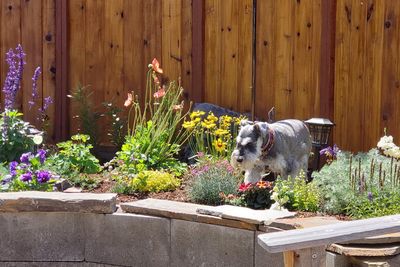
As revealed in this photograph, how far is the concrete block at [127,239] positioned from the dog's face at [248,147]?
2.29ft

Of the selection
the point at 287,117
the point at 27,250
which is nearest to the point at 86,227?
the point at 27,250

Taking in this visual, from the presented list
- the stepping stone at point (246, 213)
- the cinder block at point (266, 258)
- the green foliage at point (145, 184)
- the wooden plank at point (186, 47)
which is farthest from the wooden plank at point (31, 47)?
the cinder block at point (266, 258)

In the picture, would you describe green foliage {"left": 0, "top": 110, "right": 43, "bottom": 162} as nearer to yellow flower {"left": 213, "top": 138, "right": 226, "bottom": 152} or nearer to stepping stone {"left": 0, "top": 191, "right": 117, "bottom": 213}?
stepping stone {"left": 0, "top": 191, "right": 117, "bottom": 213}

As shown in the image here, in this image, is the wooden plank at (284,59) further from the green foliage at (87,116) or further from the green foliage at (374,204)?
the green foliage at (374,204)

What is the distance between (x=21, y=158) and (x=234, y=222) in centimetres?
214

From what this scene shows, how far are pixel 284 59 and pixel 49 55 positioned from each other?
8.65 feet

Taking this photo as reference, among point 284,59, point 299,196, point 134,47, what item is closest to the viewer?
point 299,196

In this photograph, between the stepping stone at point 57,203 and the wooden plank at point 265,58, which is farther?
the wooden plank at point 265,58

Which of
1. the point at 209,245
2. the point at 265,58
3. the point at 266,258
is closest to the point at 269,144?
the point at 209,245

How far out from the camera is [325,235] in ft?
13.4

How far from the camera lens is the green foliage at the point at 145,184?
704 cm

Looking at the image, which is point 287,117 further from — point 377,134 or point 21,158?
point 21,158

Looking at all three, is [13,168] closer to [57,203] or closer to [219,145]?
[57,203]

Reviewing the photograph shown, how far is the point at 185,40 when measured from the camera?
9.16m
